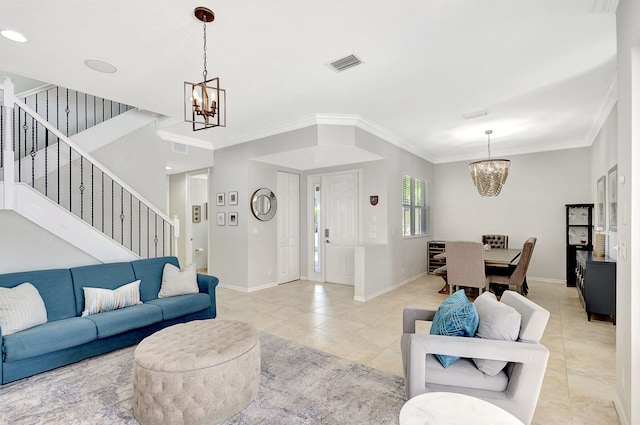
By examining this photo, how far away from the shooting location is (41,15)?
93.9 inches

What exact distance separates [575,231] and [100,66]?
26.1 feet

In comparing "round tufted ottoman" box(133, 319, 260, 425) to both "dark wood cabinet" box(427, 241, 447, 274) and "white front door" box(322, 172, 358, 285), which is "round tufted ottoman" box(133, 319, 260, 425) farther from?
"dark wood cabinet" box(427, 241, 447, 274)

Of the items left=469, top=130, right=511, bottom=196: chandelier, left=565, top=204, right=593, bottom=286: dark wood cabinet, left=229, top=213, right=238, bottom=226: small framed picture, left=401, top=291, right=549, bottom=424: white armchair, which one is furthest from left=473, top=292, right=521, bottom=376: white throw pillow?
left=565, top=204, right=593, bottom=286: dark wood cabinet

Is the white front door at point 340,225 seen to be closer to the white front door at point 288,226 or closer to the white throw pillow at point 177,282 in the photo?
the white front door at point 288,226

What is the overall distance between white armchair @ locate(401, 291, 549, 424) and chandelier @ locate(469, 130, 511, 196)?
3711 millimetres

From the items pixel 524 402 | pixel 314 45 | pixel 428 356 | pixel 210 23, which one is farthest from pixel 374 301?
pixel 210 23

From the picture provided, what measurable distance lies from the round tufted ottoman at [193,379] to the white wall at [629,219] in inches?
93.9

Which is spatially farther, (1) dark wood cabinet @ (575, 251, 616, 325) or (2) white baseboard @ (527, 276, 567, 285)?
(2) white baseboard @ (527, 276, 567, 285)

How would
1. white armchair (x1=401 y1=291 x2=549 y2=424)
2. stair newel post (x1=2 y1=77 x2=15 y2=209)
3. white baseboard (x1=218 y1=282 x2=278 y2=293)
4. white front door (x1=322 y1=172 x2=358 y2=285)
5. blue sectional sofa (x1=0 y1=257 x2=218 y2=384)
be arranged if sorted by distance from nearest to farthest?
white armchair (x1=401 y1=291 x2=549 y2=424) < blue sectional sofa (x1=0 y1=257 x2=218 y2=384) < stair newel post (x1=2 y1=77 x2=15 y2=209) < white baseboard (x1=218 y1=282 x2=278 y2=293) < white front door (x1=322 y1=172 x2=358 y2=285)

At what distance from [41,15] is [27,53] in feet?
2.54

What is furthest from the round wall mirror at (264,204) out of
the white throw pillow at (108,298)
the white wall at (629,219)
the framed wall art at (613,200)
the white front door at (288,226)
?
the framed wall art at (613,200)

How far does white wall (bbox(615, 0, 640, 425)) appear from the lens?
183 centimetres

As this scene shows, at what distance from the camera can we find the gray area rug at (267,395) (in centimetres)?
210

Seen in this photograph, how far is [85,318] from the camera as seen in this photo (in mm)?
2951
